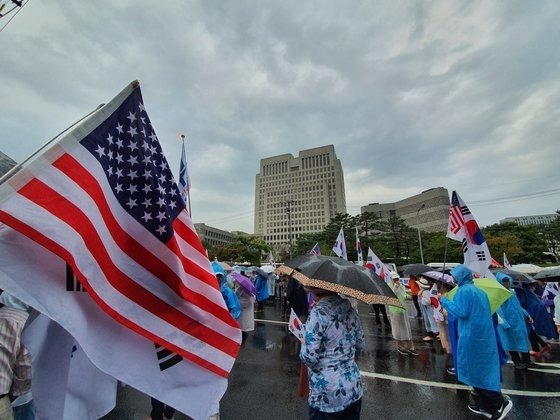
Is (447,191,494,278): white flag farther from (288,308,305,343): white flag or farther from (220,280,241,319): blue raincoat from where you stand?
(220,280,241,319): blue raincoat

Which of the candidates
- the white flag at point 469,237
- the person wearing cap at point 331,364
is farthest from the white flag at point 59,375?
the white flag at point 469,237

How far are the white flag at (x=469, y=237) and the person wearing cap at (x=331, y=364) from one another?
178 inches

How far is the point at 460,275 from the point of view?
4.21 meters

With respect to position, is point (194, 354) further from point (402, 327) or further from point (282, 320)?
point (282, 320)

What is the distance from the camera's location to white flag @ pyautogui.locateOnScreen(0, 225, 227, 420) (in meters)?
1.25

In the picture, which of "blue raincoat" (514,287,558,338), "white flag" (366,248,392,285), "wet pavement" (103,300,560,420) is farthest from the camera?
"white flag" (366,248,392,285)

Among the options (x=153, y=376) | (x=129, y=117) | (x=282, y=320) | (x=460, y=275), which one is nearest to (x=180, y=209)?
(x=129, y=117)

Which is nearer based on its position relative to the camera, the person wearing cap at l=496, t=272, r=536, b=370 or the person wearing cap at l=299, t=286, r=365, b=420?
the person wearing cap at l=299, t=286, r=365, b=420

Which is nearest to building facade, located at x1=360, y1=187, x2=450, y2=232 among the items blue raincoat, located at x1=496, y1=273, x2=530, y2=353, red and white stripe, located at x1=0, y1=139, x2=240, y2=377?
blue raincoat, located at x1=496, y1=273, x2=530, y2=353

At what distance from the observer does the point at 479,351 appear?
156 inches

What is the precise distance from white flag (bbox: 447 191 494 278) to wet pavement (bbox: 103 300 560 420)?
205cm

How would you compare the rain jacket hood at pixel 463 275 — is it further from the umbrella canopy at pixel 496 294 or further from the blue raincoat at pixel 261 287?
the blue raincoat at pixel 261 287

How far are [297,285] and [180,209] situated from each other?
584 cm

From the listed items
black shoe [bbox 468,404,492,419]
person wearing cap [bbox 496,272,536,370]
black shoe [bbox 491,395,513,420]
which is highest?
person wearing cap [bbox 496,272,536,370]
